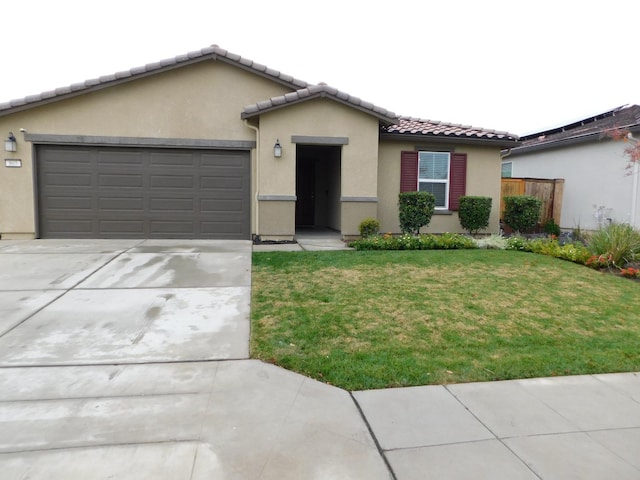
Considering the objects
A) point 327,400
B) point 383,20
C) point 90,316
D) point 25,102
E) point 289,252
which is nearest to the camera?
point 327,400

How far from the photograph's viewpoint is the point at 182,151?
11.1 metres

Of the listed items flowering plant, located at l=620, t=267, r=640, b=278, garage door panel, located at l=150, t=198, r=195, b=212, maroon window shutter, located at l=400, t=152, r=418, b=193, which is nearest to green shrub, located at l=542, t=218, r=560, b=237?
maroon window shutter, located at l=400, t=152, r=418, b=193

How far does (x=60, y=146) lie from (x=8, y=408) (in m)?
9.69

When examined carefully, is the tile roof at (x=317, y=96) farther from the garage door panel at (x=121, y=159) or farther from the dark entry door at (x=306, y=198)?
the dark entry door at (x=306, y=198)

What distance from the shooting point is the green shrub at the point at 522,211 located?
1151cm

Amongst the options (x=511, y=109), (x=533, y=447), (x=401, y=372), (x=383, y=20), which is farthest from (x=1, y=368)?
(x=511, y=109)

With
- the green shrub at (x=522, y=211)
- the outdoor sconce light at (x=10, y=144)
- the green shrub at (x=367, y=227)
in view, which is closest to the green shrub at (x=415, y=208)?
the green shrub at (x=367, y=227)

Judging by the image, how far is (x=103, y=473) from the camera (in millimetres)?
2344

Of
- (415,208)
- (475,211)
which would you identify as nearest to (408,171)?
(415,208)

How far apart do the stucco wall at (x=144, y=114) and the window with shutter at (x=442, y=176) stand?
483 cm

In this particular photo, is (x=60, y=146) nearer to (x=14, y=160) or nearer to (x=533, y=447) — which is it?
(x=14, y=160)

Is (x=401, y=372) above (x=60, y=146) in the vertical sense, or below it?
below

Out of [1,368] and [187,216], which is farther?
[187,216]

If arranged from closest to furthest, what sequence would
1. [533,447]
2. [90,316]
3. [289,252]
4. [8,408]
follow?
[533,447] → [8,408] → [90,316] → [289,252]
